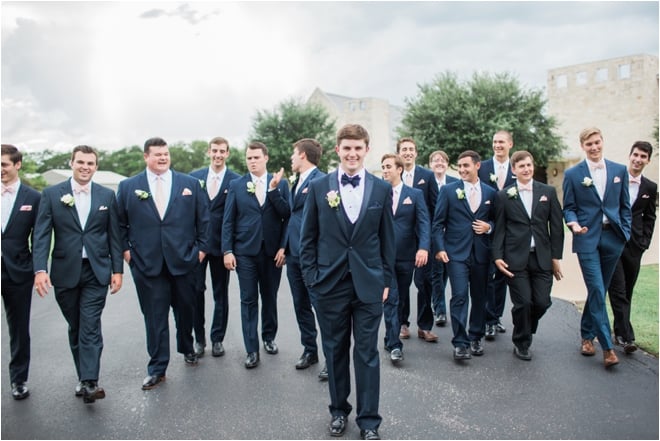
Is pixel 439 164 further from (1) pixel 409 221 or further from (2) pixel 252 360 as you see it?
(2) pixel 252 360

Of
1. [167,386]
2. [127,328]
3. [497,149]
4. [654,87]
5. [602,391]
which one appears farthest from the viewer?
[654,87]

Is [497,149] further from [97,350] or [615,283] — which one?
[97,350]

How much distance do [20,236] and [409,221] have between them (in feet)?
14.0

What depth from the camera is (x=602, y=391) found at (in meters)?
5.22

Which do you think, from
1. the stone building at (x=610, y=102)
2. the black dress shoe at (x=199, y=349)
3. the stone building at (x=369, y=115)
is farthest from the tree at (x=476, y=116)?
the black dress shoe at (x=199, y=349)

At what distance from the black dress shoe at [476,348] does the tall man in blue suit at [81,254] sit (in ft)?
13.1

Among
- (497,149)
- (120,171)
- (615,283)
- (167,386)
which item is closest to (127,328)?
(167,386)

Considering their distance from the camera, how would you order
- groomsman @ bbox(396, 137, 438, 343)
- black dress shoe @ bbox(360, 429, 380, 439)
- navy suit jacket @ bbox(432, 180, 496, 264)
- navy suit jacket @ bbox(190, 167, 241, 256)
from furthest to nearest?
1. groomsman @ bbox(396, 137, 438, 343)
2. navy suit jacket @ bbox(190, 167, 241, 256)
3. navy suit jacket @ bbox(432, 180, 496, 264)
4. black dress shoe @ bbox(360, 429, 380, 439)

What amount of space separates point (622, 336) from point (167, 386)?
5156 mm

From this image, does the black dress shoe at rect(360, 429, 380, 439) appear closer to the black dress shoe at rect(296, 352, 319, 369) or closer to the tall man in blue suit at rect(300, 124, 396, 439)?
the tall man in blue suit at rect(300, 124, 396, 439)

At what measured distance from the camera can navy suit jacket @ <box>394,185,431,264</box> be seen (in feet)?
21.9

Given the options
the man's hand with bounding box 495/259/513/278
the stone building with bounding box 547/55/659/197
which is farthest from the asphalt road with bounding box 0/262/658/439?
the stone building with bounding box 547/55/659/197

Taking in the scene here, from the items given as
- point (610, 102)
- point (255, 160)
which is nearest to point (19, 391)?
point (255, 160)

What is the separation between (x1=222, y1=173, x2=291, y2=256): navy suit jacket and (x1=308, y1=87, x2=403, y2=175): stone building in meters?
47.2
